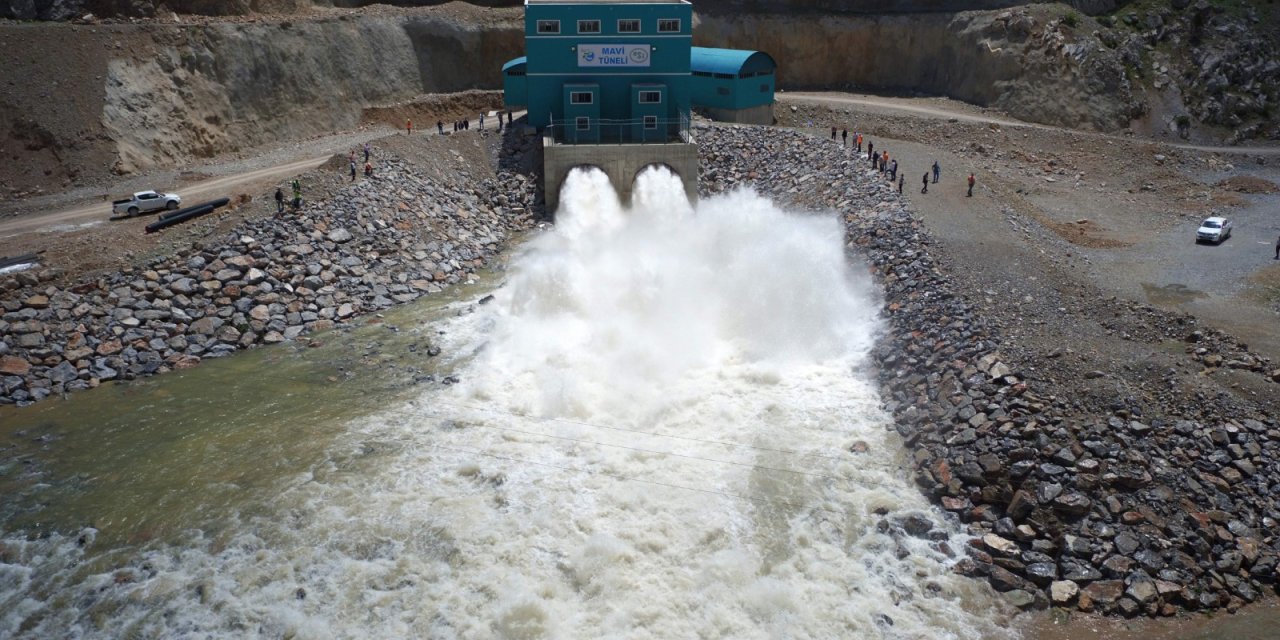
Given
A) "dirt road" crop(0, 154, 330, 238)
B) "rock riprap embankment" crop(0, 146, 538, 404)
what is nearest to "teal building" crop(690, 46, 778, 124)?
"rock riprap embankment" crop(0, 146, 538, 404)

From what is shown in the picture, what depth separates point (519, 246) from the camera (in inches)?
1377

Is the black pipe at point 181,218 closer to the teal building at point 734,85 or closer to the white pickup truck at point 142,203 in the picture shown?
the white pickup truck at point 142,203

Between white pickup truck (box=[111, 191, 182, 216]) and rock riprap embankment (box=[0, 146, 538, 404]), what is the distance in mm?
3599

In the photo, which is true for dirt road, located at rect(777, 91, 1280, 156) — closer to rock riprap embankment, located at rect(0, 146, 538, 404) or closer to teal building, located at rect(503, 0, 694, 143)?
teal building, located at rect(503, 0, 694, 143)

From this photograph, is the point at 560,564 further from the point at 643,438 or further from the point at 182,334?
the point at 182,334

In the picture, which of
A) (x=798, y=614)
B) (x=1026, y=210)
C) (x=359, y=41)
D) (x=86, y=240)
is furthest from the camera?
(x=359, y=41)

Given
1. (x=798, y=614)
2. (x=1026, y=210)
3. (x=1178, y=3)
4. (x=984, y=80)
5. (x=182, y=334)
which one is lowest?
(x=798, y=614)

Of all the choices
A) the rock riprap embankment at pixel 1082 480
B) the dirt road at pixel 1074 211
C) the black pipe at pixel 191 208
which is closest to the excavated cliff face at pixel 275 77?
the black pipe at pixel 191 208

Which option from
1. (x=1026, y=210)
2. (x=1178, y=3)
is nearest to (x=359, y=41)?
(x=1026, y=210)

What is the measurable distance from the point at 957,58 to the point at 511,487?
43.3 metres

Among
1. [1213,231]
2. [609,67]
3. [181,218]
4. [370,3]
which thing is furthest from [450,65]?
[1213,231]

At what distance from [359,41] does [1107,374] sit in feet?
132

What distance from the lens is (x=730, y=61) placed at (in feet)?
147

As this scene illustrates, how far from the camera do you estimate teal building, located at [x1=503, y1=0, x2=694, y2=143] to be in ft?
125
